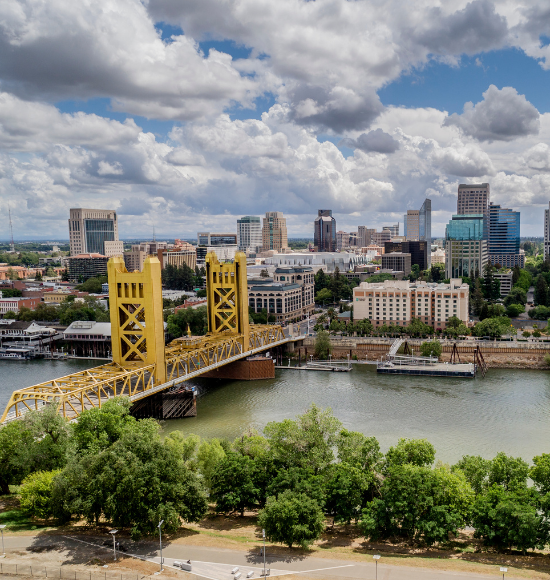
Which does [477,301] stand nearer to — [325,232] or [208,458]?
[208,458]

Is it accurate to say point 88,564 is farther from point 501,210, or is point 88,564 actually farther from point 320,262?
point 501,210

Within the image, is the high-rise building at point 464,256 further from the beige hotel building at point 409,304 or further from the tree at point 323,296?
the beige hotel building at point 409,304

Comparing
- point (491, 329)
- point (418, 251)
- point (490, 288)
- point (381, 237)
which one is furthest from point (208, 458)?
point (381, 237)

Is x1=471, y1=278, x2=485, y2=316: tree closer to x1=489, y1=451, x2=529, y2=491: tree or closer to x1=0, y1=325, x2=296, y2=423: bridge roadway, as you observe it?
x1=0, y1=325, x2=296, y2=423: bridge roadway

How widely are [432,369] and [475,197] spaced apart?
338 ft

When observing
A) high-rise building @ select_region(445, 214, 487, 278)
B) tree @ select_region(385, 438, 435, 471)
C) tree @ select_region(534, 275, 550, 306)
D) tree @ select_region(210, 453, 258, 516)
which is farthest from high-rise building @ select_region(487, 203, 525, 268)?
tree @ select_region(210, 453, 258, 516)

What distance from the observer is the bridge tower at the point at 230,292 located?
118ft

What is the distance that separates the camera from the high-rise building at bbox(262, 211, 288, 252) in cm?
16512

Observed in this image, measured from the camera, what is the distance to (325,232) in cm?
17575

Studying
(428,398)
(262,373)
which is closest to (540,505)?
(428,398)

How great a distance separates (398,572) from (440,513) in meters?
2.05

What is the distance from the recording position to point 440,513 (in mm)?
13078

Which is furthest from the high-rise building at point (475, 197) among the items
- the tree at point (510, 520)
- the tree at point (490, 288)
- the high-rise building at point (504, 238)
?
the tree at point (510, 520)

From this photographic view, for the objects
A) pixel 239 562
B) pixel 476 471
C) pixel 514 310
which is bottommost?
pixel 239 562
